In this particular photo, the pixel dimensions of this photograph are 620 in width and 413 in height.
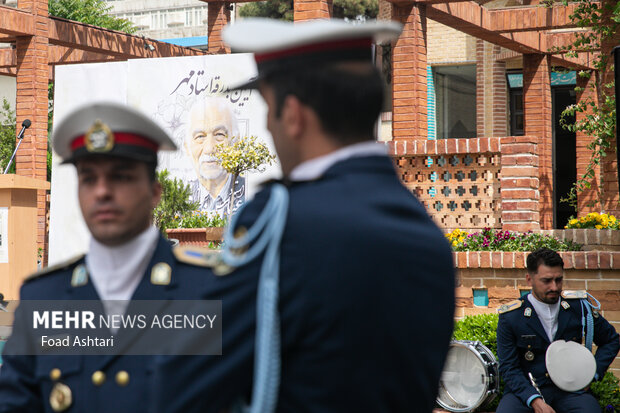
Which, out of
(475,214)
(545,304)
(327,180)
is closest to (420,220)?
(327,180)

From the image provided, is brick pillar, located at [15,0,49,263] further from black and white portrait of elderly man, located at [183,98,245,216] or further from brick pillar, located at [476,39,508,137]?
brick pillar, located at [476,39,508,137]

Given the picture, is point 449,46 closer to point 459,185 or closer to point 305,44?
point 459,185

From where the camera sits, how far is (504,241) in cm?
956

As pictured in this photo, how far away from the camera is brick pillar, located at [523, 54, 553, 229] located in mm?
19531

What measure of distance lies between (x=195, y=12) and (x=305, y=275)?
235 ft

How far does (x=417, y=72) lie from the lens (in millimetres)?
14812

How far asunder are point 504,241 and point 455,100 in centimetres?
1779

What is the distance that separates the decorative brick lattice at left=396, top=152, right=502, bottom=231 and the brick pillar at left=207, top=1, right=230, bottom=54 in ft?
33.0

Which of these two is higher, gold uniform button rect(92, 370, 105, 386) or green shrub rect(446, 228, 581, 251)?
green shrub rect(446, 228, 581, 251)

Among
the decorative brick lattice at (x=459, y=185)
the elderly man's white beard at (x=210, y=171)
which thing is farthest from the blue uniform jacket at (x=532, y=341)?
the elderly man's white beard at (x=210, y=171)

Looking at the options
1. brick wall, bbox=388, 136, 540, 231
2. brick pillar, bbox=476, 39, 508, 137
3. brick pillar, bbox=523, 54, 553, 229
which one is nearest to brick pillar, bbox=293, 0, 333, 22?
brick wall, bbox=388, 136, 540, 231

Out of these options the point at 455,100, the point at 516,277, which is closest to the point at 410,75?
the point at 516,277

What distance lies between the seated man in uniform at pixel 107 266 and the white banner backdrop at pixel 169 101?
48.3ft

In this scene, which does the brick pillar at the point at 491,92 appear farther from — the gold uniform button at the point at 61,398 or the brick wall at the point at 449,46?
the gold uniform button at the point at 61,398
